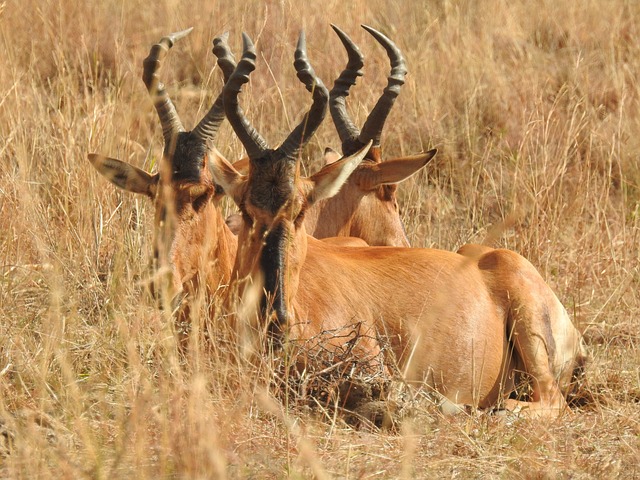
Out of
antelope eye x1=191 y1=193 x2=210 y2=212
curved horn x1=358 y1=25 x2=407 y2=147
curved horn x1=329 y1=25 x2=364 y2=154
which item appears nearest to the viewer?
antelope eye x1=191 y1=193 x2=210 y2=212

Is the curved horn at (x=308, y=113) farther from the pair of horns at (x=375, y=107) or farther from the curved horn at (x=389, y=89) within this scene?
the curved horn at (x=389, y=89)

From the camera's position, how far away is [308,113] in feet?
20.7

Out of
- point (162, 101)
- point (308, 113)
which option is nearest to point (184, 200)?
point (162, 101)

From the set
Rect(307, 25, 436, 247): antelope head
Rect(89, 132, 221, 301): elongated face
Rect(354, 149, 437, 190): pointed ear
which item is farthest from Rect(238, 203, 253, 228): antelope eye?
Rect(307, 25, 436, 247): antelope head

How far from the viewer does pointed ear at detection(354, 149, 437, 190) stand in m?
8.12

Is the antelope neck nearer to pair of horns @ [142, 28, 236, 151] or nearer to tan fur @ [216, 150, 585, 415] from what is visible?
tan fur @ [216, 150, 585, 415]

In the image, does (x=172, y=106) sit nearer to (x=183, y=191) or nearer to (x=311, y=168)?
(x=183, y=191)

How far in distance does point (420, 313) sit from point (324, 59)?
20.3 ft

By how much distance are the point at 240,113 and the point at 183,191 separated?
596 mm

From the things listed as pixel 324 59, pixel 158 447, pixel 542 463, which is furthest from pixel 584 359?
pixel 324 59

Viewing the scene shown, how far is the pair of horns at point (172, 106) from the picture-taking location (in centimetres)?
683

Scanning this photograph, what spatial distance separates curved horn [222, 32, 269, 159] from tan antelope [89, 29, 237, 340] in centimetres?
30

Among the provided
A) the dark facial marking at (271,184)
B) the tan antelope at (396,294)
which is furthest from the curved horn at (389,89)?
the dark facial marking at (271,184)

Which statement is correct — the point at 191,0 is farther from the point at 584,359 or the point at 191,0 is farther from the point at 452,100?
the point at 584,359
